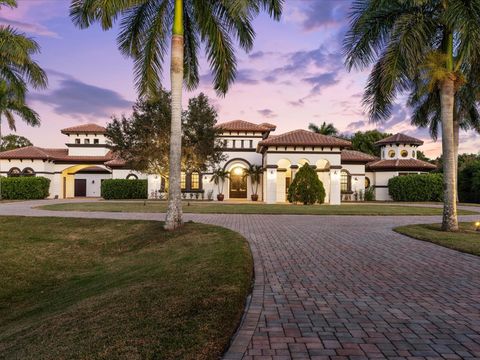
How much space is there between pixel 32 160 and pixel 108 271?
3263 centimetres

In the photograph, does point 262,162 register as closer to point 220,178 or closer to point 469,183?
point 220,178

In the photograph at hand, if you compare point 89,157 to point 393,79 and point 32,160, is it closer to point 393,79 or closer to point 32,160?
point 32,160

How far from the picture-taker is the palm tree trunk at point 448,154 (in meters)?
12.7

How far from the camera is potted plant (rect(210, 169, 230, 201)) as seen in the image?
1278 inches

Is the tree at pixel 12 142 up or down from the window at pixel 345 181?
up

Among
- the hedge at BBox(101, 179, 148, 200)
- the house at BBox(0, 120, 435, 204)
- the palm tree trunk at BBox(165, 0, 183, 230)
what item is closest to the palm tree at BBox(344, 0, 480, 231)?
the palm tree trunk at BBox(165, 0, 183, 230)

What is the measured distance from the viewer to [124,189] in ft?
113

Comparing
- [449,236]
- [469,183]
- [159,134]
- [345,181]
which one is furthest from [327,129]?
[449,236]

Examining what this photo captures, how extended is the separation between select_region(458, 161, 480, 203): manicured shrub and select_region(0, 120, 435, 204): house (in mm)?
2903

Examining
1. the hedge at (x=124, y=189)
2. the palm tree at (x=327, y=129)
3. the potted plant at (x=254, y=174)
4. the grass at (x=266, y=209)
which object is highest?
the palm tree at (x=327, y=129)

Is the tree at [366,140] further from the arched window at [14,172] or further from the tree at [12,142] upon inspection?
the tree at [12,142]

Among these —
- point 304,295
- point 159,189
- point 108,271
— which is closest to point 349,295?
point 304,295

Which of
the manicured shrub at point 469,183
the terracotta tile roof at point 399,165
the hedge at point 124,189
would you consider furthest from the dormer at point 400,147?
the hedge at point 124,189

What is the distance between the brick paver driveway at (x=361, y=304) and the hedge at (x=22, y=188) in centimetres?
3122
